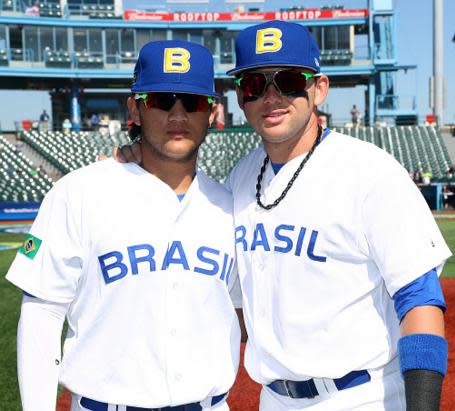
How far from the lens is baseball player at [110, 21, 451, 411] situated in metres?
2.27

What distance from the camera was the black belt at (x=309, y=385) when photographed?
2439 mm

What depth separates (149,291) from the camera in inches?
101

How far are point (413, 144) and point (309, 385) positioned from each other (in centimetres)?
3247

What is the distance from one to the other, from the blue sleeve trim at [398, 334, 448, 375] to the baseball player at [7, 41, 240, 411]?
85cm

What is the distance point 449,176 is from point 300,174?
27187 millimetres

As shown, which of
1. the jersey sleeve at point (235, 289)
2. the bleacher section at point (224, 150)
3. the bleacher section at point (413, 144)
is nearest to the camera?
the jersey sleeve at point (235, 289)

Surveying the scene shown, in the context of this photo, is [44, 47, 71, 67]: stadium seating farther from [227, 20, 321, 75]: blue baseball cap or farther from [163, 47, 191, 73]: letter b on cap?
[227, 20, 321, 75]: blue baseball cap

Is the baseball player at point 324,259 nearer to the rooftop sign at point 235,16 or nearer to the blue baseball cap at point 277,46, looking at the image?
the blue baseball cap at point 277,46

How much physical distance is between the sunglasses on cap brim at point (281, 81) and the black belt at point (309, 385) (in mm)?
1178

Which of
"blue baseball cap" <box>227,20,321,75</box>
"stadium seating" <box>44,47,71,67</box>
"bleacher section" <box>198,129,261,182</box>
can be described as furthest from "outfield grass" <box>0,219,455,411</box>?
"stadium seating" <box>44,47,71,67</box>

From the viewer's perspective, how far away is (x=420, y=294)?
2.22 meters

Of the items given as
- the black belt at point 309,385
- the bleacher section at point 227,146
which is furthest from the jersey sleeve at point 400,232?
the bleacher section at point 227,146

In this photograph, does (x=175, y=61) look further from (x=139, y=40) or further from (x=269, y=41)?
(x=139, y=40)

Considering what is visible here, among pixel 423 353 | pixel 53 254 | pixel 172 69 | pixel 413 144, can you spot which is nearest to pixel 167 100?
pixel 172 69
